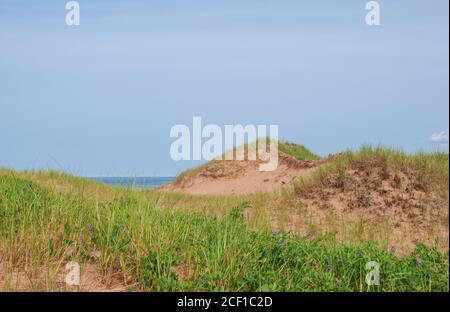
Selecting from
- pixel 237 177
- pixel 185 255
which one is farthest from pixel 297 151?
pixel 185 255

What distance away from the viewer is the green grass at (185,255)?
6332 millimetres

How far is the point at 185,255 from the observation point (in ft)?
22.5

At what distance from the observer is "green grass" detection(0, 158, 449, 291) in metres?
6.33

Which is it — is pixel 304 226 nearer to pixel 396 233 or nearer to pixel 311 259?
pixel 396 233

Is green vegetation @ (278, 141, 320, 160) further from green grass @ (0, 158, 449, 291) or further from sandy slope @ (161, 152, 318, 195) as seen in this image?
green grass @ (0, 158, 449, 291)

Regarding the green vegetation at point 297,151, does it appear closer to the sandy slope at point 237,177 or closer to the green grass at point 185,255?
the sandy slope at point 237,177

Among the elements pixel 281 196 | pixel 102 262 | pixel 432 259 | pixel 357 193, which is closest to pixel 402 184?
pixel 357 193

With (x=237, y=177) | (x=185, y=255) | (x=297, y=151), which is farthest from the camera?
(x=297, y=151)

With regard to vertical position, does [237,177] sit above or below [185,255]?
above

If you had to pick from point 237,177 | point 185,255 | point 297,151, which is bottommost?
point 185,255

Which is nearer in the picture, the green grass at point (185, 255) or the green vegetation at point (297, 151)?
the green grass at point (185, 255)

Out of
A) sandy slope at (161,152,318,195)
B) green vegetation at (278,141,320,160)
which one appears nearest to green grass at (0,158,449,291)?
sandy slope at (161,152,318,195)

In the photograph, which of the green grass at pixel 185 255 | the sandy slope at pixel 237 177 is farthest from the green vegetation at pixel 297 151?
the green grass at pixel 185 255

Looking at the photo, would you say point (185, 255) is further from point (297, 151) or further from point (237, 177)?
point (297, 151)
